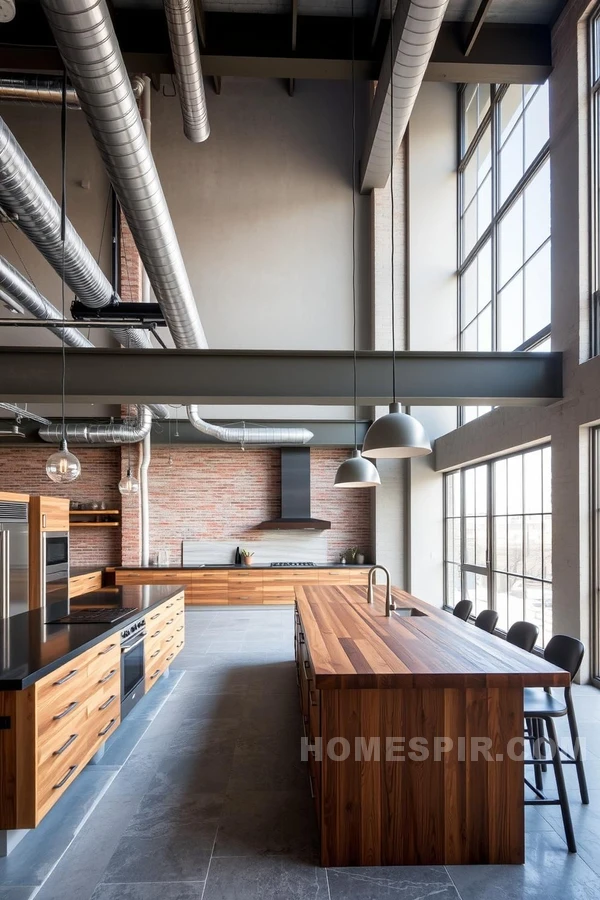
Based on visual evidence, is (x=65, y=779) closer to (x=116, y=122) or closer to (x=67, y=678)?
(x=67, y=678)

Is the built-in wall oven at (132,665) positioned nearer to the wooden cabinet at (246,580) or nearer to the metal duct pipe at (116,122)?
the metal duct pipe at (116,122)

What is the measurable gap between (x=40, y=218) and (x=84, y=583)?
19.6 feet

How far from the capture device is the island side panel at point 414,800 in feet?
7.93

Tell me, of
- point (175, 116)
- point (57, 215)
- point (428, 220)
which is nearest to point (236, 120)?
point (175, 116)

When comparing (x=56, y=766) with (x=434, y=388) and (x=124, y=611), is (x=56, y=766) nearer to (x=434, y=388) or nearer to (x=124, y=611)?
(x=124, y=611)

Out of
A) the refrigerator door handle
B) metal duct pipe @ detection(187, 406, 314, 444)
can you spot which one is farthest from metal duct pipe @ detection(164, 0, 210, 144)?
metal duct pipe @ detection(187, 406, 314, 444)

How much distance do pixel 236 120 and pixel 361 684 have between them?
10005 millimetres

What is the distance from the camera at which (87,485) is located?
9.95 metres

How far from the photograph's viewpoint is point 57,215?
4352 mm

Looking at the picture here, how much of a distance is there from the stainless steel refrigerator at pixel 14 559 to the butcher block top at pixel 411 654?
1859mm

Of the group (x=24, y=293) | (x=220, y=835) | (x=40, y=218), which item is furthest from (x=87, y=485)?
(x=220, y=835)

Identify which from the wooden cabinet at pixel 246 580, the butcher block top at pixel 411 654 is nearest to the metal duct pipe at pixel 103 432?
the wooden cabinet at pixel 246 580

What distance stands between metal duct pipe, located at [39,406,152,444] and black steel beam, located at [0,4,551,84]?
4767 mm

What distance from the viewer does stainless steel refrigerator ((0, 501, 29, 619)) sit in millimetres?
3617
